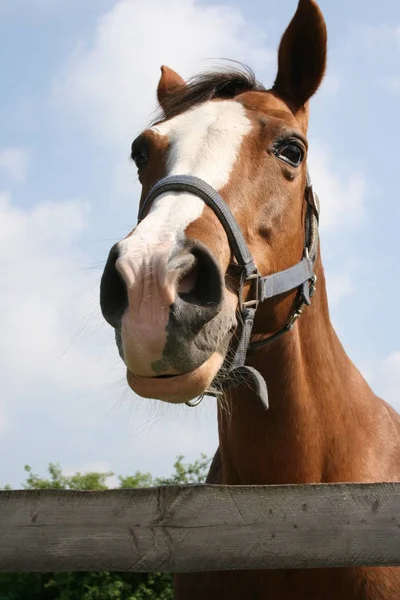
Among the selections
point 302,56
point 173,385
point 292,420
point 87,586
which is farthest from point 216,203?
point 87,586

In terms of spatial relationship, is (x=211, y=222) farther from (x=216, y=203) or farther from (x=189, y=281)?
(x=189, y=281)

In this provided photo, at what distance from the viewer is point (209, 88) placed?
354cm

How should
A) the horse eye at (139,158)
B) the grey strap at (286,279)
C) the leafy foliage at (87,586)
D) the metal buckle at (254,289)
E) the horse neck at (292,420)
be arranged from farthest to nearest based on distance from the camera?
the leafy foliage at (87,586) → the horse eye at (139,158) → the horse neck at (292,420) → the grey strap at (286,279) → the metal buckle at (254,289)

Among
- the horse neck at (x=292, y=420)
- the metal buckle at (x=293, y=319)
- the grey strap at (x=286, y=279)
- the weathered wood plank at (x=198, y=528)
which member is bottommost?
the weathered wood plank at (x=198, y=528)

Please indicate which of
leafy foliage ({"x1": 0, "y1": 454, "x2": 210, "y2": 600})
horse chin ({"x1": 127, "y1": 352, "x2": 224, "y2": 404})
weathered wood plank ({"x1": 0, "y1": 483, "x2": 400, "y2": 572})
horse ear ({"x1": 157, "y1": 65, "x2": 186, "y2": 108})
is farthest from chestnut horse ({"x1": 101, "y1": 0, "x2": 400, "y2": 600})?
leafy foliage ({"x1": 0, "y1": 454, "x2": 210, "y2": 600})

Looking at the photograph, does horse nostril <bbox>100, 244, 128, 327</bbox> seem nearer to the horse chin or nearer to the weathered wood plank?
the horse chin

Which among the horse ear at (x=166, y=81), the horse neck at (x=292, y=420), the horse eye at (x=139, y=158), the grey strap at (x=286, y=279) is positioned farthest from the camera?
the horse ear at (x=166, y=81)

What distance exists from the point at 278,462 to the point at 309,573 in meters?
0.47

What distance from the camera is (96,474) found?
983cm

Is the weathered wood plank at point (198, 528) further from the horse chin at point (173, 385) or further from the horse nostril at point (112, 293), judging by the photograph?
the horse nostril at point (112, 293)

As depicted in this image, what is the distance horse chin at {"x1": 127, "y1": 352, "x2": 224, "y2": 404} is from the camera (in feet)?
7.83

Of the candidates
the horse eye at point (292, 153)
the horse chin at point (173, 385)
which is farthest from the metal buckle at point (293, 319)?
the horse chin at point (173, 385)

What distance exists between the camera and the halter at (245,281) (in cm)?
273

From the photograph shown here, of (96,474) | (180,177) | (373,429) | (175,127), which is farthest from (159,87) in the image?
(96,474)
